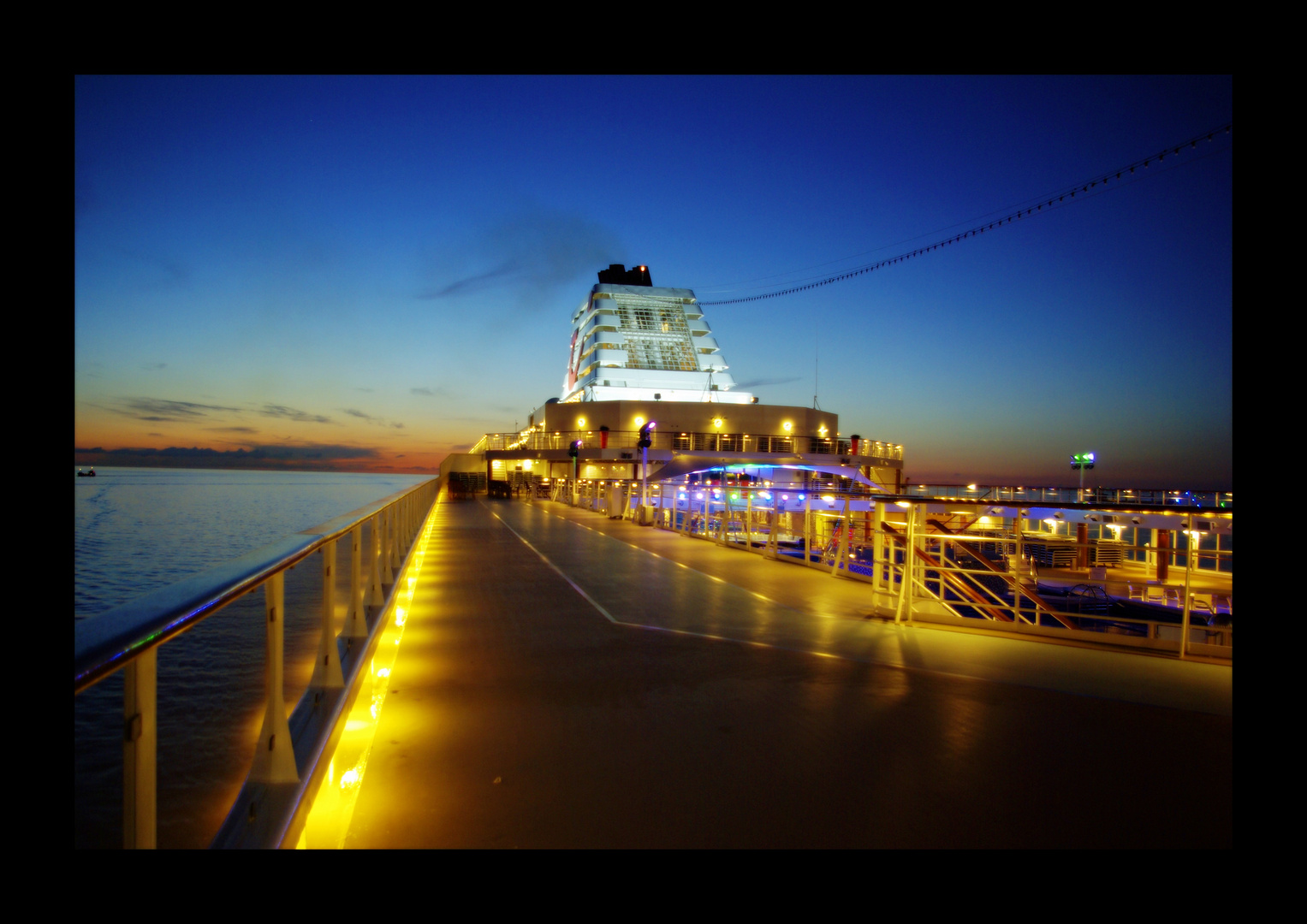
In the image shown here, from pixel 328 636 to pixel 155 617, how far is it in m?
2.12

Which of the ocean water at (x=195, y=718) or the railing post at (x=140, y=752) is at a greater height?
the railing post at (x=140, y=752)

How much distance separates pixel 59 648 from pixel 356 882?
1073mm

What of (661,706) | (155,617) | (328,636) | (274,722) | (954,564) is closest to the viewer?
(155,617)

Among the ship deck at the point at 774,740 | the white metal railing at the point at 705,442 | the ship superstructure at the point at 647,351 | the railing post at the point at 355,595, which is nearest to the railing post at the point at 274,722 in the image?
the ship deck at the point at 774,740

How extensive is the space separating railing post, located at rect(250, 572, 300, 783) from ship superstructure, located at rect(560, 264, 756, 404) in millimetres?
66645

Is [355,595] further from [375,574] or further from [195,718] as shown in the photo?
[195,718]

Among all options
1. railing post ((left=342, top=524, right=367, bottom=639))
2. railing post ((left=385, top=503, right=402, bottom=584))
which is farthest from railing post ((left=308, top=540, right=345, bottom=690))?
railing post ((left=385, top=503, right=402, bottom=584))

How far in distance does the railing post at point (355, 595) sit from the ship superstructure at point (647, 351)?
6439 centimetres

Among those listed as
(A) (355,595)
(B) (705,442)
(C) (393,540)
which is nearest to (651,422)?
(B) (705,442)

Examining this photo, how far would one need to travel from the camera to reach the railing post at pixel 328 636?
134 inches

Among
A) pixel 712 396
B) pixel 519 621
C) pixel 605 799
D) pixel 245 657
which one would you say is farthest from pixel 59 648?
pixel 712 396

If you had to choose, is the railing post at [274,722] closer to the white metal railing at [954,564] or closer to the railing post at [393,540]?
the white metal railing at [954,564]

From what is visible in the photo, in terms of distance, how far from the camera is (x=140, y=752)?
147 cm

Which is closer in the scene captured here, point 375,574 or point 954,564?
point 375,574
